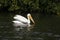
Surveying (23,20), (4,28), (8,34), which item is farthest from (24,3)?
(8,34)

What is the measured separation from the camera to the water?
21.8 meters

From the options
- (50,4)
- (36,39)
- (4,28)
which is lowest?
(36,39)

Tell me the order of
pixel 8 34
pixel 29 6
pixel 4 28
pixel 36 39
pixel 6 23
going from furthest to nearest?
pixel 29 6 → pixel 6 23 → pixel 4 28 → pixel 8 34 → pixel 36 39

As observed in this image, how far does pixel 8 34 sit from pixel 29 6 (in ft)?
38.1

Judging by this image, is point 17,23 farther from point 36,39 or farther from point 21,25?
point 36,39

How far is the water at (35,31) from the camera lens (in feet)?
71.4

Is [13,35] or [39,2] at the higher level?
[39,2]

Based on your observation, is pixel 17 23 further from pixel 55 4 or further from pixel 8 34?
pixel 55 4

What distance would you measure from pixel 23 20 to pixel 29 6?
5334 millimetres

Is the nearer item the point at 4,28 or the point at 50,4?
the point at 4,28

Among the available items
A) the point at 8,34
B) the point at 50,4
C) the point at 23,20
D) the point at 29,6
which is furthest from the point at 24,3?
the point at 8,34

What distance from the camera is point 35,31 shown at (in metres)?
23.9

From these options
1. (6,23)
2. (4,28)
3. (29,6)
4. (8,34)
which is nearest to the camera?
(8,34)

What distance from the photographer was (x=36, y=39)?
2112 centimetres
